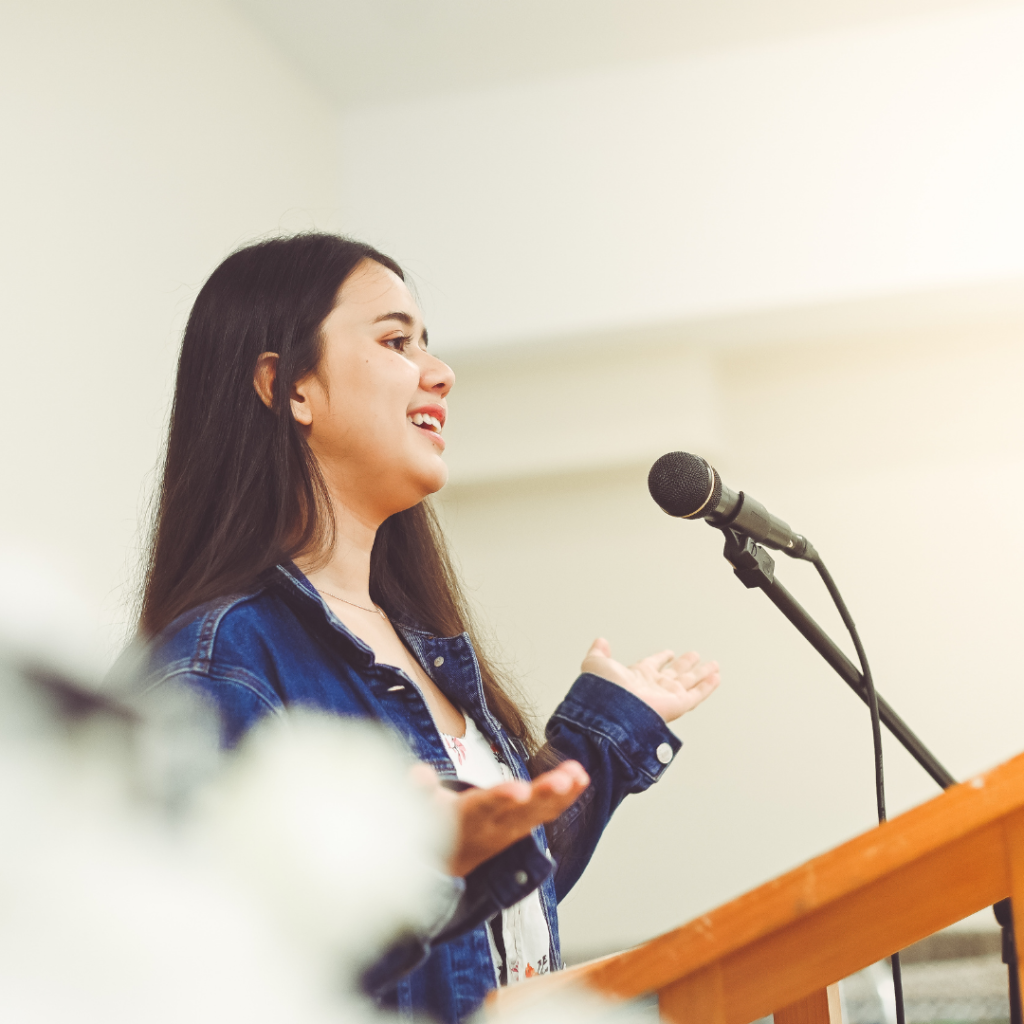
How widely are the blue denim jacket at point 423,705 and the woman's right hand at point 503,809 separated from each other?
3 centimetres

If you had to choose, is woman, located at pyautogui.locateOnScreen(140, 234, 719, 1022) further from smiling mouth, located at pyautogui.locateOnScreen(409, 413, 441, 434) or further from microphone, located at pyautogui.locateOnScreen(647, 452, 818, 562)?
microphone, located at pyautogui.locateOnScreen(647, 452, 818, 562)

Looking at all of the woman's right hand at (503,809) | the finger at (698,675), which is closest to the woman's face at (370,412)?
the finger at (698,675)

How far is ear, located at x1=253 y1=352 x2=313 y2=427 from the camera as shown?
51.1 inches

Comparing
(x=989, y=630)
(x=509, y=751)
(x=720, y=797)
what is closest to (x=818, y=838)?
(x=720, y=797)

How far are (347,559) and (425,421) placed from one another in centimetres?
20

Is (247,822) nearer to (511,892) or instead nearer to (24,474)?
(511,892)

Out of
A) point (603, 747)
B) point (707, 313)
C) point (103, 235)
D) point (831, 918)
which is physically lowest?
point (831, 918)

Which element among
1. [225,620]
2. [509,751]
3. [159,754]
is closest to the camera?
[159,754]

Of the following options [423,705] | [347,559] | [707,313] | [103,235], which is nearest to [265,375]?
[347,559]

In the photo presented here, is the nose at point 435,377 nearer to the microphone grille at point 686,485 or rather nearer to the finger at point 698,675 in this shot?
the microphone grille at point 686,485

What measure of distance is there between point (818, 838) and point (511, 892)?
252 cm

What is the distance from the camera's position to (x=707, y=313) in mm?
2982

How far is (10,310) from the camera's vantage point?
1.88m

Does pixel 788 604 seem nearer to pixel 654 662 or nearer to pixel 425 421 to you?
pixel 654 662
